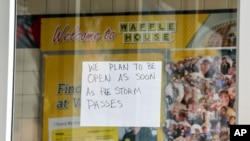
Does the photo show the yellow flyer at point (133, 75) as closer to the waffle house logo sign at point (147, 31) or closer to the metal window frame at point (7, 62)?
the waffle house logo sign at point (147, 31)

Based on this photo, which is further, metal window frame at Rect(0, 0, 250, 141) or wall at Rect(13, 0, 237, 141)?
wall at Rect(13, 0, 237, 141)

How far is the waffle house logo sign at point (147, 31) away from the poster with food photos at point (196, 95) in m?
0.07

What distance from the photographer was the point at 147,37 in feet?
5.54

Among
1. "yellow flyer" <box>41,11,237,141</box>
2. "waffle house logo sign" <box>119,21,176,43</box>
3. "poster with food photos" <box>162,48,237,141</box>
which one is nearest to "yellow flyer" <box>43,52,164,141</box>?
"yellow flyer" <box>41,11,237,141</box>

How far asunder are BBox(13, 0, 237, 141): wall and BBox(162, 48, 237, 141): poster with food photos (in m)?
0.21

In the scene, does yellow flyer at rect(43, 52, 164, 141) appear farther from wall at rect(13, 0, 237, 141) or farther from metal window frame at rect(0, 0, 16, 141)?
metal window frame at rect(0, 0, 16, 141)

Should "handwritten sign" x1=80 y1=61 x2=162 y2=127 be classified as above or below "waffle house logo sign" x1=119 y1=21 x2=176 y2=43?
below

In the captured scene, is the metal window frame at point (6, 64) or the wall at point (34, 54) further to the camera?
the wall at point (34, 54)

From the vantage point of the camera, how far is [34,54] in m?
1.78

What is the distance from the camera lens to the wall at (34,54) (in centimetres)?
168

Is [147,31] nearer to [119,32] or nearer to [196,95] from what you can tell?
[119,32]

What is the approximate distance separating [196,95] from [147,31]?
12.5 inches

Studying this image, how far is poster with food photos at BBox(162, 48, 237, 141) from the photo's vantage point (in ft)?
5.20

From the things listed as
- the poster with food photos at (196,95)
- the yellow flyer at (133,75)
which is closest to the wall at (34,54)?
the yellow flyer at (133,75)
